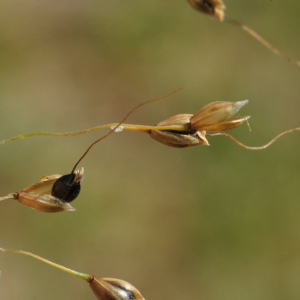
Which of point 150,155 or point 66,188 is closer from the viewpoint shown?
point 66,188

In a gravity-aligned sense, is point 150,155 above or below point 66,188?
below

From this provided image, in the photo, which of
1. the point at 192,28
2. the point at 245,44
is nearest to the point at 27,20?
the point at 192,28

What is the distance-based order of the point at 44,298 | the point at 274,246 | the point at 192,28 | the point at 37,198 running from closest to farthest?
the point at 37,198
the point at 44,298
the point at 274,246
the point at 192,28

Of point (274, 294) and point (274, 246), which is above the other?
point (274, 246)

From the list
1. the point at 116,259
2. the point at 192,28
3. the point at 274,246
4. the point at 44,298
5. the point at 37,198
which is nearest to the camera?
the point at 37,198

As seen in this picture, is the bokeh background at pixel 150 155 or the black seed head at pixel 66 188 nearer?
the black seed head at pixel 66 188

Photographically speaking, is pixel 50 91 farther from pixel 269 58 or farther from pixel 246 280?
pixel 246 280

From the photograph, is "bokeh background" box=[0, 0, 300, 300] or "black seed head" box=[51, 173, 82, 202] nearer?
"black seed head" box=[51, 173, 82, 202]

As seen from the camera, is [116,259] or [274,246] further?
[274,246]
